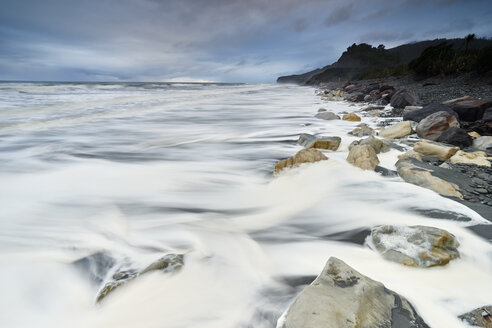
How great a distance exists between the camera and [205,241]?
5.46 ft

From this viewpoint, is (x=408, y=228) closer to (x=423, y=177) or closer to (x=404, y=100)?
(x=423, y=177)

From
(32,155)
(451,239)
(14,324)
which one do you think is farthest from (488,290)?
(32,155)

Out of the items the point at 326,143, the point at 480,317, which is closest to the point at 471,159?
the point at 326,143

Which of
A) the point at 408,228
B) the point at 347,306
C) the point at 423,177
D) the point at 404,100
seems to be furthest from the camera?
the point at 404,100

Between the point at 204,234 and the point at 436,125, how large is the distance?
3953mm

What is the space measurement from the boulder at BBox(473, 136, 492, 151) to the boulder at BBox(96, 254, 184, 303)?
3.97 meters

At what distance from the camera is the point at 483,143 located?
3244 mm

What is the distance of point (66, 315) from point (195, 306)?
23.9 inches

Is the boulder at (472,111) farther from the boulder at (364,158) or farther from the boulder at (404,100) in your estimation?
the boulder at (364,158)

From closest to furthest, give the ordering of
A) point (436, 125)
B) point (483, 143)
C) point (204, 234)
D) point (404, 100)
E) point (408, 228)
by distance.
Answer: point (408, 228)
point (204, 234)
point (483, 143)
point (436, 125)
point (404, 100)

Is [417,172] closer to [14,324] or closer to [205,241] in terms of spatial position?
[205,241]

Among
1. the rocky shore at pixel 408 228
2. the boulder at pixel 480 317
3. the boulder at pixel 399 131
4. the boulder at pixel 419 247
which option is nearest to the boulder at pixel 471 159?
the rocky shore at pixel 408 228

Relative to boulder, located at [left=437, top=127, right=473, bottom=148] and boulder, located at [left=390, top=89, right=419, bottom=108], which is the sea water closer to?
boulder, located at [left=437, top=127, right=473, bottom=148]

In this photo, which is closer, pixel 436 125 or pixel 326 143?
pixel 326 143
